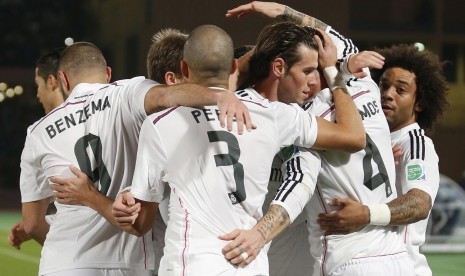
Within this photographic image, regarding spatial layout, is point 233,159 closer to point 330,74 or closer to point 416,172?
point 330,74

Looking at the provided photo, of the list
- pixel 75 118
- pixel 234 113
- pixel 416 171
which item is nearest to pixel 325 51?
pixel 416 171

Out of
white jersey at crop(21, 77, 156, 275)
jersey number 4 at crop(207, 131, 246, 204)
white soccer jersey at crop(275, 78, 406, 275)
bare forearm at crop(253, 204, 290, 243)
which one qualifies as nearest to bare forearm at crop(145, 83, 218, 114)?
jersey number 4 at crop(207, 131, 246, 204)

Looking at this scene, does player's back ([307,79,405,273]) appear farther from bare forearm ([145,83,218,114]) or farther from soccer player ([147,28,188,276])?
soccer player ([147,28,188,276])

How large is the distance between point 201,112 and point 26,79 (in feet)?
104

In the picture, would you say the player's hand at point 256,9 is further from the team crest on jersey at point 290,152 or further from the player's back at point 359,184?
the team crest on jersey at point 290,152

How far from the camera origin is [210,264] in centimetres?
397

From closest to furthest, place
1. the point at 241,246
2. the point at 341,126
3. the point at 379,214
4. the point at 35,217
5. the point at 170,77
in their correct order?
1. the point at 241,246
2. the point at 341,126
3. the point at 379,214
4. the point at 35,217
5. the point at 170,77

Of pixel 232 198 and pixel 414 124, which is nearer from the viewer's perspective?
pixel 232 198

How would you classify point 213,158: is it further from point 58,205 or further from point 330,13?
point 330,13

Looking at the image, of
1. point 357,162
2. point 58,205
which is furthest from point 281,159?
point 58,205

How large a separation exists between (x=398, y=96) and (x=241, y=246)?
195cm

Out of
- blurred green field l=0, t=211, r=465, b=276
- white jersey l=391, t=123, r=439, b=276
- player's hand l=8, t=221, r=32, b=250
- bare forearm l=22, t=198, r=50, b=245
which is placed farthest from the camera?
blurred green field l=0, t=211, r=465, b=276

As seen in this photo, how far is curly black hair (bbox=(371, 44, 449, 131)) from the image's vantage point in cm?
570

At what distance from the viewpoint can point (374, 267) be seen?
467cm
